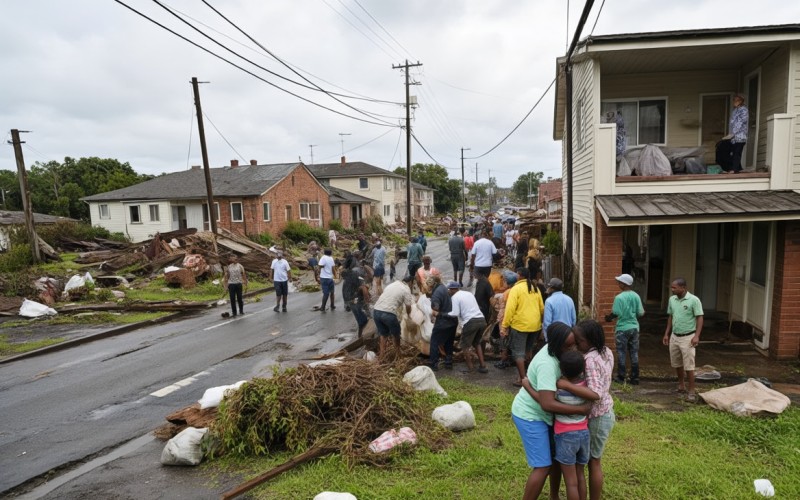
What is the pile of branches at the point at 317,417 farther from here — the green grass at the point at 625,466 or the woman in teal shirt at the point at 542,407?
the woman in teal shirt at the point at 542,407

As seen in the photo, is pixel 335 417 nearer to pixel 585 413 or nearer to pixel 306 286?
pixel 585 413

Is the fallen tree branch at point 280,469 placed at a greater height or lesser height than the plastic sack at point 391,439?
lesser

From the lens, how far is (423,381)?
6.96 metres

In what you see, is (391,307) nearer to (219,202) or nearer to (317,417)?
(317,417)

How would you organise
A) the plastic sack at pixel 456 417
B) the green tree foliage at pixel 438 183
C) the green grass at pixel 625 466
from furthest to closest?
the green tree foliage at pixel 438 183 → the plastic sack at pixel 456 417 → the green grass at pixel 625 466

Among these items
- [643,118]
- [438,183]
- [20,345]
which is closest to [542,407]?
[643,118]

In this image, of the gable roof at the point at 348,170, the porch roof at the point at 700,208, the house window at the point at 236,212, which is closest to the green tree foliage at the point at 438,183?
the gable roof at the point at 348,170

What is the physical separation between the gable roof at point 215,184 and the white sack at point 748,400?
29625 mm

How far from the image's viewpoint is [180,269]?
18.5m

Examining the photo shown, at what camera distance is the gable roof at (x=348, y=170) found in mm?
52781

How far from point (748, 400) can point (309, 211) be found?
35.2 meters

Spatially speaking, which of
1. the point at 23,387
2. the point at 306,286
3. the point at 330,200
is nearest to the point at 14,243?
the point at 306,286

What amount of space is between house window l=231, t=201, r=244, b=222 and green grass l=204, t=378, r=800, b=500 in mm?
29420

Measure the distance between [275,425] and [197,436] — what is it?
88cm
